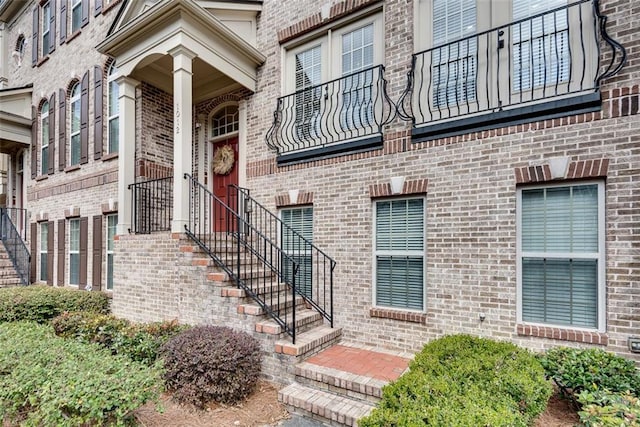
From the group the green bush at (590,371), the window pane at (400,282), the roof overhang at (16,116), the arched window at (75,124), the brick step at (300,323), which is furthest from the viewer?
the roof overhang at (16,116)

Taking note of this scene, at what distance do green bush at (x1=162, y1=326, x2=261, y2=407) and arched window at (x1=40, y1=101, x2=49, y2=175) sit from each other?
9.20m

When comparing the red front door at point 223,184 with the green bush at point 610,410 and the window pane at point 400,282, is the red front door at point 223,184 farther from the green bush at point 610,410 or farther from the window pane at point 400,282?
the green bush at point 610,410

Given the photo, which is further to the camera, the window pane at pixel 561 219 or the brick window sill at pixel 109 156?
the brick window sill at pixel 109 156

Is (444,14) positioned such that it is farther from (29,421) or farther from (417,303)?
(29,421)

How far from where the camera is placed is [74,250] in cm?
896

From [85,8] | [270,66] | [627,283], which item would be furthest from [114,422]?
[85,8]

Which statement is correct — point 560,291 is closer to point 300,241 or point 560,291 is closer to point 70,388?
point 300,241

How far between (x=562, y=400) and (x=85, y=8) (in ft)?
42.1

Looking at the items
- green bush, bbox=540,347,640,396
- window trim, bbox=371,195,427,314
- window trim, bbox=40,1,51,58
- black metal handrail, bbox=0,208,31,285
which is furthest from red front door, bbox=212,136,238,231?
window trim, bbox=40,1,51,58

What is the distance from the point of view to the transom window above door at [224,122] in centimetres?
743

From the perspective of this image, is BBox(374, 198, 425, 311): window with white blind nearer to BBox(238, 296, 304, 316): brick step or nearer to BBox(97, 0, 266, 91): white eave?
BBox(238, 296, 304, 316): brick step

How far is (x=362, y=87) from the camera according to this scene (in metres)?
5.55

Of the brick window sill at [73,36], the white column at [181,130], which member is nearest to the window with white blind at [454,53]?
the white column at [181,130]

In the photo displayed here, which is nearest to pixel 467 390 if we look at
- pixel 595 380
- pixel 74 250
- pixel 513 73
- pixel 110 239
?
pixel 595 380
